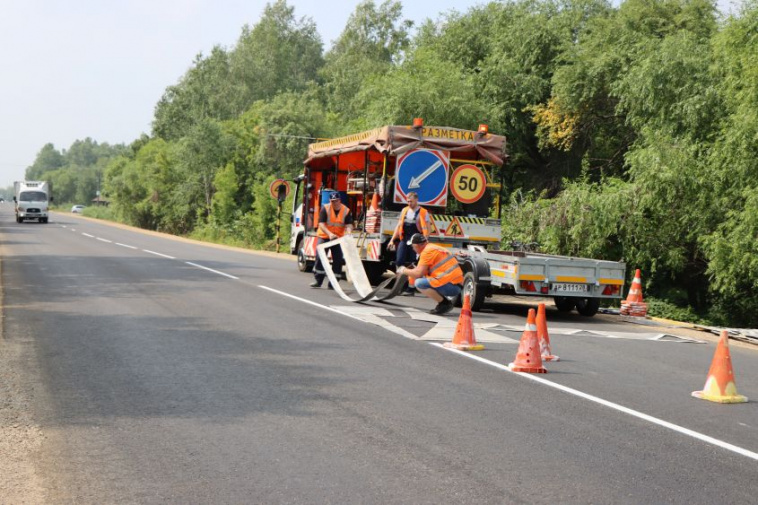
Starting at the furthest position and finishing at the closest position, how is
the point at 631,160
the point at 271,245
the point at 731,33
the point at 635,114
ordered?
the point at 271,245, the point at 635,114, the point at 631,160, the point at 731,33

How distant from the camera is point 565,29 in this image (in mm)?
33031

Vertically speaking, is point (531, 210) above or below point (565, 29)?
below

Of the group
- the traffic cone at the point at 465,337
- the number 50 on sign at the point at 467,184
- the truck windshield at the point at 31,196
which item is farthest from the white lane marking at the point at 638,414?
the truck windshield at the point at 31,196

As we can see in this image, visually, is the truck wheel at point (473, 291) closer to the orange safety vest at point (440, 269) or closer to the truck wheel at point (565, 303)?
the orange safety vest at point (440, 269)

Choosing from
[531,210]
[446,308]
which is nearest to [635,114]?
[531,210]

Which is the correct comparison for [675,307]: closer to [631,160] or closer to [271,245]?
[631,160]

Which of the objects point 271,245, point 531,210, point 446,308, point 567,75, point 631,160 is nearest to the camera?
point 446,308

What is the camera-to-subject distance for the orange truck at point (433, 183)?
1678 cm

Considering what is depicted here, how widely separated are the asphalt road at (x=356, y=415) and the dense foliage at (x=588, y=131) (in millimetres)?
7575

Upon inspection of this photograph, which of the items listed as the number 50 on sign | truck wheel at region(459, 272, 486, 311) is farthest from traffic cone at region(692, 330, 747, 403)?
the number 50 on sign

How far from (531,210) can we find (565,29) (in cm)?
1302

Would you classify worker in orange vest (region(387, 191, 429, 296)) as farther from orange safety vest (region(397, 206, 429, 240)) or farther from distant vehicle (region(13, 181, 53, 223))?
distant vehicle (region(13, 181, 53, 223))

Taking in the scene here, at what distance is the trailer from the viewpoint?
1377 centimetres

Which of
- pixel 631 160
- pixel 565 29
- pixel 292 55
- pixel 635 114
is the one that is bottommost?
pixel 631 160
